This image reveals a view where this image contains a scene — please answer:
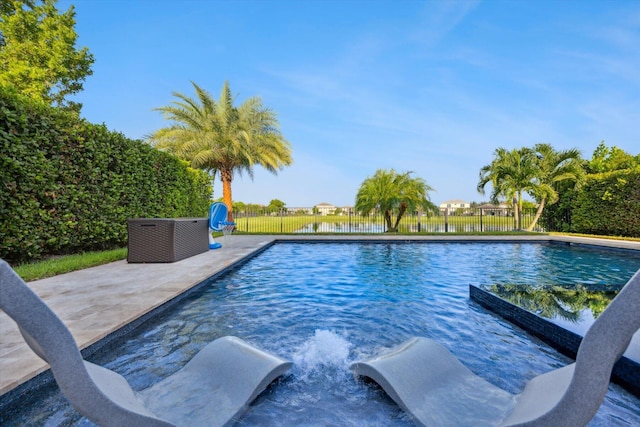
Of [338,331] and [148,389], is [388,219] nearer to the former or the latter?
[338,331]

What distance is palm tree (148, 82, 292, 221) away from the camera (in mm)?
16312

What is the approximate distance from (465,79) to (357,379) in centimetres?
1778

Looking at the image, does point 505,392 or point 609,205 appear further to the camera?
point 609,205

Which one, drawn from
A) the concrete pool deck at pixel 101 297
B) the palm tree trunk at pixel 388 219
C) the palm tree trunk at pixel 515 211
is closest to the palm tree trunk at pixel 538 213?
the palm tree trunk at pixel 515 211

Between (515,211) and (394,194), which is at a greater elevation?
(394,194)

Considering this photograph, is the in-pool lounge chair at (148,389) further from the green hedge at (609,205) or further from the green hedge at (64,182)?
the green hedge at (609,205)

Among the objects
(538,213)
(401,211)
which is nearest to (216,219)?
(401,211)

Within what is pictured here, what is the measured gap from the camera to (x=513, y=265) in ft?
25.0

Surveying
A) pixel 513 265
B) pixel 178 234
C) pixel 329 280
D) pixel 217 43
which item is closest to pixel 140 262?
pixel 178 234

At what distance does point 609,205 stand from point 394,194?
9.15 metres

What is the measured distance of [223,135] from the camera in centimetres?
1659

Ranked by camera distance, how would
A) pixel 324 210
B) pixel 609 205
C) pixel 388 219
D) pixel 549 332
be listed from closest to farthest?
pixel 549 332
pixel 609 205
pixel 388 219
pixel 324 210

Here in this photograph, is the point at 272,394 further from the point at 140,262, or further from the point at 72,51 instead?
the point at 72,51

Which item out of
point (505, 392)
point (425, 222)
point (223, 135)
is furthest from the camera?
point (425, 222)
